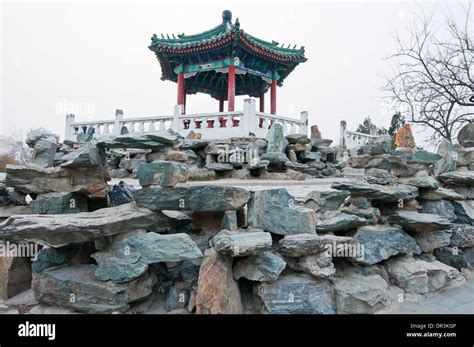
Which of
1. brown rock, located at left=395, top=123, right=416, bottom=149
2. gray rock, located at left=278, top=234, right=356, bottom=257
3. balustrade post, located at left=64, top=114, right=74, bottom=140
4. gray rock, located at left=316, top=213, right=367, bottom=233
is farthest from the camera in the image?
balustrade post, located at left=64, top=114, right=74, bottom=140

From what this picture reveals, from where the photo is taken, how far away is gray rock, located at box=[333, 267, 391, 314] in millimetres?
2857

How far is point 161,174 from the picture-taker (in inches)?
119

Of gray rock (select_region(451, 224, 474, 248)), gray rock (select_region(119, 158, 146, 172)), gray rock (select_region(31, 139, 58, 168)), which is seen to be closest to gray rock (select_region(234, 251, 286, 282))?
gray rock (select_region(451, 224, 474, 248))

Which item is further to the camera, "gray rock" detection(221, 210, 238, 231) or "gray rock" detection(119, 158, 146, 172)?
"gray rock" detection(119, 158, 146, 172)

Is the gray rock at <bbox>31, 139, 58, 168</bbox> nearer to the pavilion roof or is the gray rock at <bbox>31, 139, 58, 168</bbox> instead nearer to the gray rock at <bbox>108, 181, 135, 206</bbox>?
the gray rock at <bbox>108, 181, 135, 206</bbox>

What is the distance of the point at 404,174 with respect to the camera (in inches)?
177

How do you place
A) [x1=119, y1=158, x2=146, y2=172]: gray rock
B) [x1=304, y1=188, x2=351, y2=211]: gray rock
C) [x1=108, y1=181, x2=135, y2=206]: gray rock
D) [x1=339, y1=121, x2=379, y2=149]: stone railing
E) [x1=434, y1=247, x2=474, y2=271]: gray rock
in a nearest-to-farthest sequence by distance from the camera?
1. [x1=108, y1=181, x2=135, y2=206]: gray rock
2. [x1=304, y1=188, x2=351, y2=211]: gray rock
3. [x1=434, y1=247, x2=474, y2=271]: gray rock
4. [x1=119, y1=158, x2=146, y2=172]: gray rock
5. [x1=339, y1=121, x2=379, y2=149]: stone railing

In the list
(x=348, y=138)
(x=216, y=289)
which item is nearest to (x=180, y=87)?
(x=348, y=138)

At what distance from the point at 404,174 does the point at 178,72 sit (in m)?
11.7

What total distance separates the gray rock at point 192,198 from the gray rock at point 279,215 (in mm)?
257

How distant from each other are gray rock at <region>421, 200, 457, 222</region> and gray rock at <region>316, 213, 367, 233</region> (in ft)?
5.37

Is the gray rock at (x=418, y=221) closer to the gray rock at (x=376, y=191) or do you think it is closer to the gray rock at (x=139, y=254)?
the gray rock at (x=376, y=191)

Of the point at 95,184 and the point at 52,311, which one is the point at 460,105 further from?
the point at 52,311
